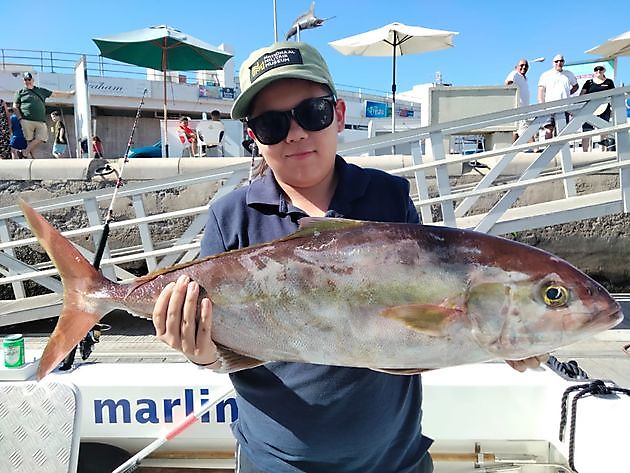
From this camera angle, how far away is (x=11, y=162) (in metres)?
8.54

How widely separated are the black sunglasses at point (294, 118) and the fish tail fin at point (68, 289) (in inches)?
28.8

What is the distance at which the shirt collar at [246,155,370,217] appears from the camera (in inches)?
72.3

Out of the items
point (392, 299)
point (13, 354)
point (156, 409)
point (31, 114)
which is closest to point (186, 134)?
point (31, 114)

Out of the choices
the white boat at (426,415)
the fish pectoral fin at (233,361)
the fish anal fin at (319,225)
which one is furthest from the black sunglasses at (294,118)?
the white boat at (426,415)

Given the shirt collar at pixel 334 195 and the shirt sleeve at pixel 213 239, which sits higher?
the shirt collar at pixel 334 195

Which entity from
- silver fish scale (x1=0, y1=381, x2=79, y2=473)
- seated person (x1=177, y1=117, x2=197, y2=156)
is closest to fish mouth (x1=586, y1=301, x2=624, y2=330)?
silver fish scale (x1=0, y1=381, x2=79, y2=473)

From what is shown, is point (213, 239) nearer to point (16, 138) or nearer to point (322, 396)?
point (322, 396)

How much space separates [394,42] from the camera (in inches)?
522

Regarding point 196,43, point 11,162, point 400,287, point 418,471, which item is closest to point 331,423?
point 418,471

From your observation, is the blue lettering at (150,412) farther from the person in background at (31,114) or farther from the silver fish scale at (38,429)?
the person in background at (31,114)

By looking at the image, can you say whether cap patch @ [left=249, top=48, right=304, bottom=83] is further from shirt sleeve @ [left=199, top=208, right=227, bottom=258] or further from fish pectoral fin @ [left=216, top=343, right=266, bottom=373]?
fish pectoral fin @ [left=216, top=343, right=266, bottom=373]

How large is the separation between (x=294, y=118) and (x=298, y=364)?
2.64 ft

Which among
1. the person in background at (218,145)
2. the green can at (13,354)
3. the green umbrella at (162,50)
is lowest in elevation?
the green can at (13,354)

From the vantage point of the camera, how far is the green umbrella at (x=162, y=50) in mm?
12500
